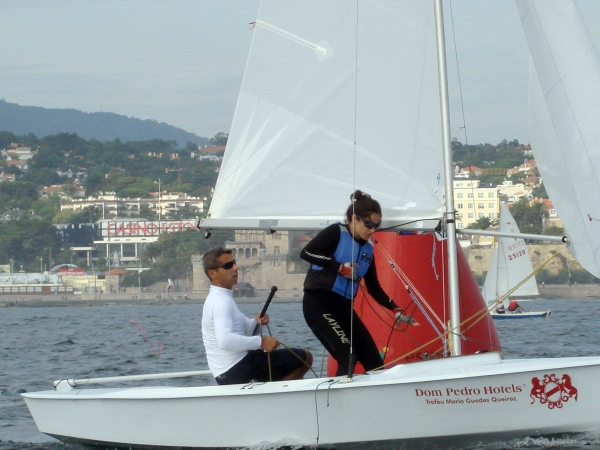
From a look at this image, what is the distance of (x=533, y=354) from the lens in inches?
464

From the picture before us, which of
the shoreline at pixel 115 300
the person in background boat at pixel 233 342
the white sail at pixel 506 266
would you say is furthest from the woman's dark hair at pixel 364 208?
the shoreline at pixel 115 300

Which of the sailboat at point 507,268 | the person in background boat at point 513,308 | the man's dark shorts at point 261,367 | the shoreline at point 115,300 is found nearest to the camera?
the man's dark shorts at point 261,367

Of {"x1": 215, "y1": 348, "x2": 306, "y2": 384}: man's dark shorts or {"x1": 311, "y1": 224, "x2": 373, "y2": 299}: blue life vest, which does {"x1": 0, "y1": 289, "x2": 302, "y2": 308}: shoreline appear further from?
{"x1": 311, "y1": 224, "x2": 373, "y2": 299}: blue life vest

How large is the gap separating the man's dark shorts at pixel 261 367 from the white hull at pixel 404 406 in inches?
7.0

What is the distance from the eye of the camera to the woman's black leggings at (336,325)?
532 cm

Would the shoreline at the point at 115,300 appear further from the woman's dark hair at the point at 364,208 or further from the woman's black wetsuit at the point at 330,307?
the woman's dark hair at the point at 364,208

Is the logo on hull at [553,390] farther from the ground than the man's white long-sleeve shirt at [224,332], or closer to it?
closer to it

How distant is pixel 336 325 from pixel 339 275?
0.78ft

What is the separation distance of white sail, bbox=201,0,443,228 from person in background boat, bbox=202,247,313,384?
0.83 meters

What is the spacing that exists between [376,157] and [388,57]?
58 centimetres

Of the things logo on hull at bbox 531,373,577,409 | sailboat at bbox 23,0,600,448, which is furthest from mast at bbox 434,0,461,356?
logo on hull at bbox 531,373,577,409

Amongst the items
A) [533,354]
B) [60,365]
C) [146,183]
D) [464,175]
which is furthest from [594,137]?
[146,183]

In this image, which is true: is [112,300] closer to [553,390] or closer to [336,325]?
[336,325]

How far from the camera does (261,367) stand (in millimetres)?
5539
